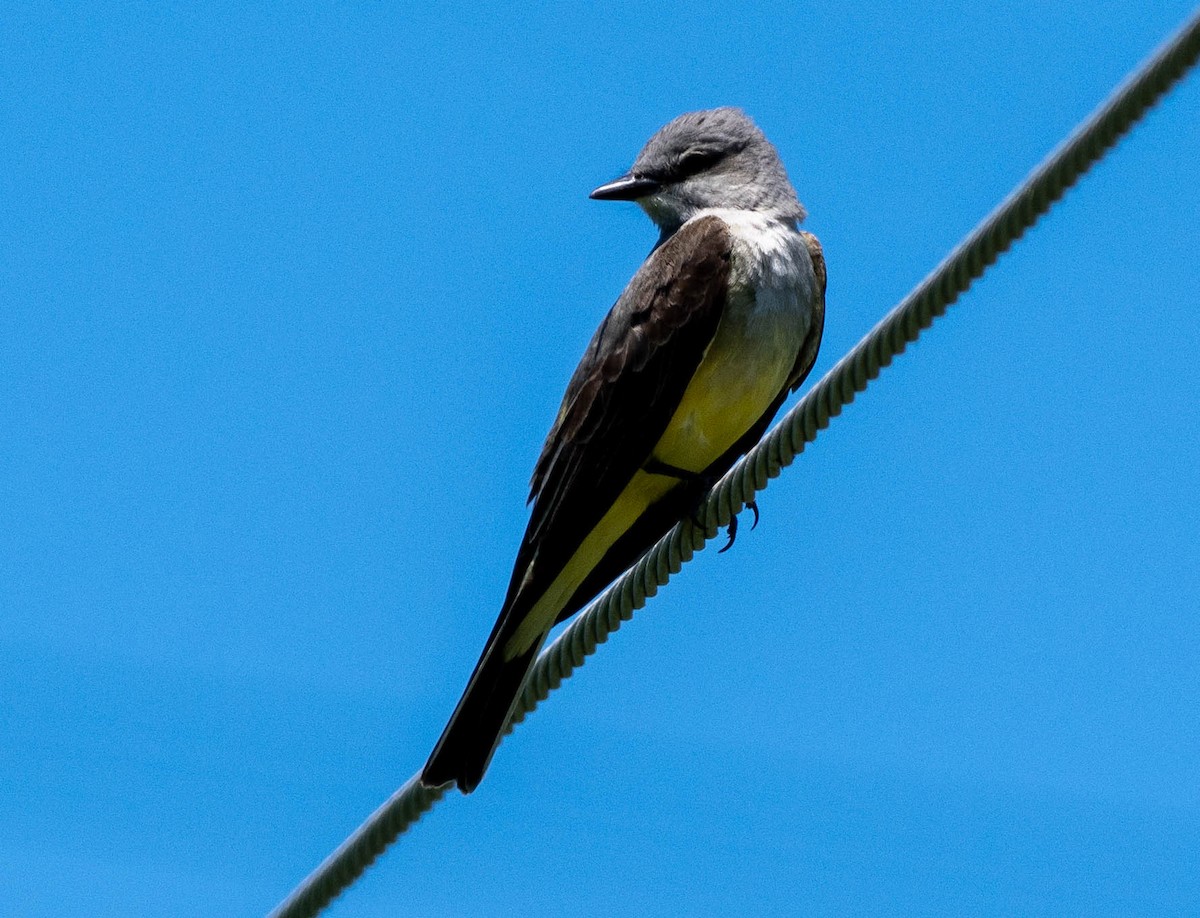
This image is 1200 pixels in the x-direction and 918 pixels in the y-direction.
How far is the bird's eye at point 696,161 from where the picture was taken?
668 centimetres

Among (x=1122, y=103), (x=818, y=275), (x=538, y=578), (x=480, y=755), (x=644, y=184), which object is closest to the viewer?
(x=1122, y=103)

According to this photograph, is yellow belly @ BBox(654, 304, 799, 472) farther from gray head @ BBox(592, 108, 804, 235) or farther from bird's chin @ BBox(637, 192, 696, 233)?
bird's chin @ BBox(637, 192, 696, 233)

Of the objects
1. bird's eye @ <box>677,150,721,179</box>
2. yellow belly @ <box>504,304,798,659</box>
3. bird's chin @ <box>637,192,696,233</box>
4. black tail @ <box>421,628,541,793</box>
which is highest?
bird's eye @ <box>677,150,721,179</box>

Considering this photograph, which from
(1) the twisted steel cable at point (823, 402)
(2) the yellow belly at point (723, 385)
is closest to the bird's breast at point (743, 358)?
(2) the yellow belly at point (723, 385)

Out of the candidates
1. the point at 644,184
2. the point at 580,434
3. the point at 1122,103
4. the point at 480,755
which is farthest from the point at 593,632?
the point at 644,184

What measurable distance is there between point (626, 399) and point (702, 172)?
4.91ft

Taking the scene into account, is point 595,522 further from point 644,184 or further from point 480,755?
point 644,184

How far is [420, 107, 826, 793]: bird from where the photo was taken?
17.4 ft

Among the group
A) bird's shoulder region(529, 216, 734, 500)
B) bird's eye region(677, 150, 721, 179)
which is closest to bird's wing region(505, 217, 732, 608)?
bird's shoulder region(529, 216, 734, 500)

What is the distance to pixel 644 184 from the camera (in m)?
6.64

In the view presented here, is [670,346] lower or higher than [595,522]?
higher

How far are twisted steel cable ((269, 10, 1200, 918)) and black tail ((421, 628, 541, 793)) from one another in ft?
0.34

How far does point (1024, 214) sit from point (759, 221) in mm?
2524

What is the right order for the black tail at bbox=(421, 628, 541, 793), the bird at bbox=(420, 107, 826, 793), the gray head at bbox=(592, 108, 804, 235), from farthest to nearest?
the gray head at bbox=(592, 108, 804, 235) < the bird at bbox=(420, 107, 826, 793) < the black tail at bbox=(421, 628, 541, 793)
